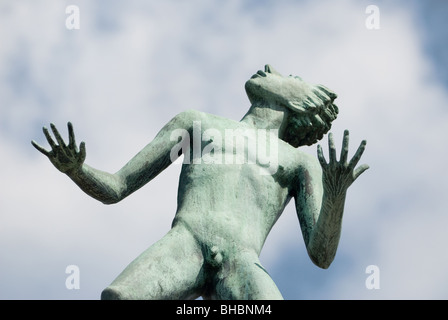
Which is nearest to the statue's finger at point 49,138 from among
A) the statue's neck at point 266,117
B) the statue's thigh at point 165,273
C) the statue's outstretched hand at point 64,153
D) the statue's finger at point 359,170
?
the statue's outstretched hand at point 64,153

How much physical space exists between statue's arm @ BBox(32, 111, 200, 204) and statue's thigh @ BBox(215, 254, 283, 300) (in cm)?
133

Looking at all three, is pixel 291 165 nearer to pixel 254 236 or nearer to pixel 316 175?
pixel 316 175

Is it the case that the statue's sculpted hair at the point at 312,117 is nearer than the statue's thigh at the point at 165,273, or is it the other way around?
the statue's thigh at the point at 165,273

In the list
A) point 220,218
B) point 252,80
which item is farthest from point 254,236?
point 252,80

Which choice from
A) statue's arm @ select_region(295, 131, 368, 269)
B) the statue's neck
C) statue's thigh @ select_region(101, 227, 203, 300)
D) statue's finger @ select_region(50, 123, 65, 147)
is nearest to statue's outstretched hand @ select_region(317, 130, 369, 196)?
statue's arm @ select_region(295, 131, 368, 269)

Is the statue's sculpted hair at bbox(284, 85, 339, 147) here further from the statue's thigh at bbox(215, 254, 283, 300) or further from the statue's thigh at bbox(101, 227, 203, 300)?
the statue's thigh at bbox(101, 227, 203, 300)

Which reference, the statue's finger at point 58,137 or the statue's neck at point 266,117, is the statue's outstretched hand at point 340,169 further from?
the statue's finger at point 58,137

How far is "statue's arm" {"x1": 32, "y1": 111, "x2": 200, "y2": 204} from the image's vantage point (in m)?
11.0

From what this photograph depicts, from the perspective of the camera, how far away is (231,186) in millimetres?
11469

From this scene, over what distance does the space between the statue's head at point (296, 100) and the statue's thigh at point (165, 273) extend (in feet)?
7.20

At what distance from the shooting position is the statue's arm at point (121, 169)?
11.0 m

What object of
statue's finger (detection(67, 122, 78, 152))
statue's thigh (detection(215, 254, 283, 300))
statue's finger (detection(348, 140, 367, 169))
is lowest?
statue's thigh (detection(215, 254, 283, 300))

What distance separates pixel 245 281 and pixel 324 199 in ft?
3.67

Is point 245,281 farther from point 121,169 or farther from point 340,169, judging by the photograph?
point 121,169
